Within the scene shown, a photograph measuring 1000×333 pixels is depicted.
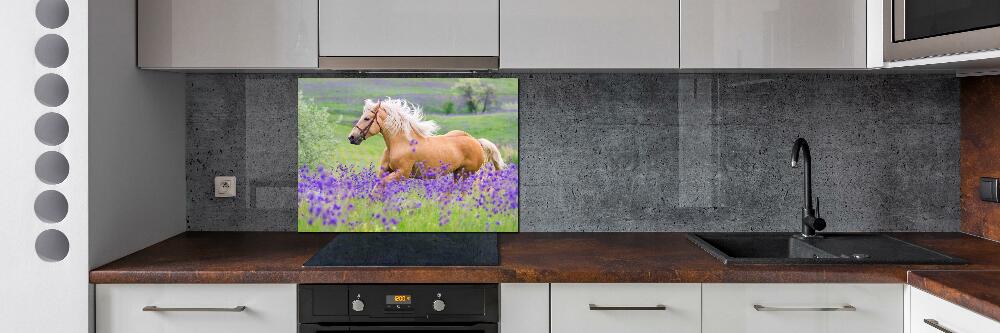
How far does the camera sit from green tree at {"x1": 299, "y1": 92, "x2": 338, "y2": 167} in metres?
2.50

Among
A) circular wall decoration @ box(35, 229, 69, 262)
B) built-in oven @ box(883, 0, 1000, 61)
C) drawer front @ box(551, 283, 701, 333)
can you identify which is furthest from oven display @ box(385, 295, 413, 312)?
built-in oven @ box(883, 0, 1000, 61)

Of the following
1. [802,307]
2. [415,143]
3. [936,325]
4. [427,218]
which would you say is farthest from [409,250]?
[936,325]

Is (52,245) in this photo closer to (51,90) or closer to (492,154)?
(51,90)

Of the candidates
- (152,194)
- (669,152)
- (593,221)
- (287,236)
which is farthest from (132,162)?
(669,152)

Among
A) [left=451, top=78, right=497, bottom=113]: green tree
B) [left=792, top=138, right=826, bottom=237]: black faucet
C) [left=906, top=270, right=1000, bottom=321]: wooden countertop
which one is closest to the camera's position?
[left=906, top=270, right=1000, bottom=321]: wooden countertop

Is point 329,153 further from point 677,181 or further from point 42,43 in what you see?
point 677,181

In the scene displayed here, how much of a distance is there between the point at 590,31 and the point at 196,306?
1.32m

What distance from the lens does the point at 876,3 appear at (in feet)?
6.88

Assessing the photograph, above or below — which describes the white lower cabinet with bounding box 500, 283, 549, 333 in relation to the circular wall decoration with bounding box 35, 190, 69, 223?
below

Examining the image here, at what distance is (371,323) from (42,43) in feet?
3.73

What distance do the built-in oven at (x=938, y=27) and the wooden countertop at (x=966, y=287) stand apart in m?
0.57

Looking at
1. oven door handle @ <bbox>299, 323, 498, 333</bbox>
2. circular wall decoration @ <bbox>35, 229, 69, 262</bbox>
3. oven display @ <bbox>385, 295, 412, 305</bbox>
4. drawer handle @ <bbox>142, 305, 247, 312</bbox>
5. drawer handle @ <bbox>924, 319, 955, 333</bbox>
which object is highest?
circular wall decoration @ <bbox>35, 229, 69, 262</bbox>

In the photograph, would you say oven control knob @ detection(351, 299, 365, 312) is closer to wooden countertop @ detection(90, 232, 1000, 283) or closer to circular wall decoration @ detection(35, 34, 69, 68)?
wooden countertop @ detection(90, 232, 1000, 283)

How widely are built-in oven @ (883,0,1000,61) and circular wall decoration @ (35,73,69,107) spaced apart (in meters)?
2.28
